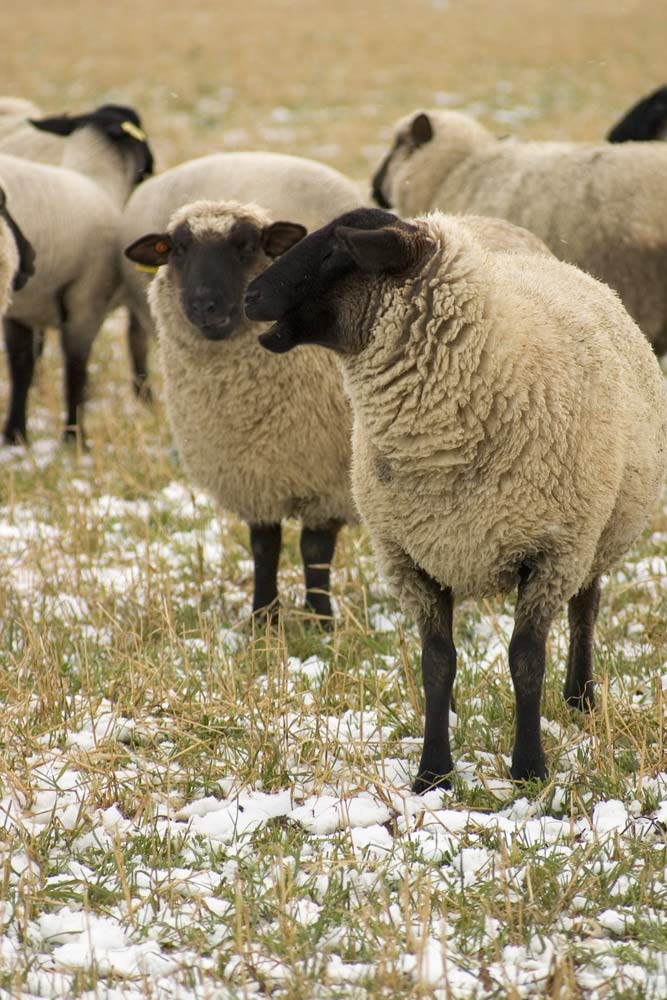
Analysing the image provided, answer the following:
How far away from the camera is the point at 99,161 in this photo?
27.2ft

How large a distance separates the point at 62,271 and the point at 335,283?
4416 millimetres

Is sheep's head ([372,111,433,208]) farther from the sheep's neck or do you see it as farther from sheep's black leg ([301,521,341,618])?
sheep's black leg ([301,521,341,618])

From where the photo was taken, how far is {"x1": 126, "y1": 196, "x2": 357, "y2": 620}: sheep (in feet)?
15.3

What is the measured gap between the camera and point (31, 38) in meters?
26.2

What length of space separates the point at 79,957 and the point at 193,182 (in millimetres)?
5134

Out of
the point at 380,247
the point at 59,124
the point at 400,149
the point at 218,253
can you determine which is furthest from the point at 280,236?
the point at 59,124

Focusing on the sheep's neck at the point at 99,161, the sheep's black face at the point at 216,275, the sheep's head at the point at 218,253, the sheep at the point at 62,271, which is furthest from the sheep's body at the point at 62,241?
the sheep's black face at the point at 216,275

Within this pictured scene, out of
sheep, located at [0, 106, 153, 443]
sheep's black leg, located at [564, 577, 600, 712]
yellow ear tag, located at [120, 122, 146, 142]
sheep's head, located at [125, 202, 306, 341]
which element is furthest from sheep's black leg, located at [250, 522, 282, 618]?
yellow ear tag, located at [120, 122, 146, 142]

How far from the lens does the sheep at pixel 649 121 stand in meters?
7.88

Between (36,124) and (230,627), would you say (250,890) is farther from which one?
(36,124)

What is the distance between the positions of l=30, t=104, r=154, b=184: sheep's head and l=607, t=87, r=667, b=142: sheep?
331 centimetres

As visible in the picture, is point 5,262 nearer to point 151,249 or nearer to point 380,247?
point 151,249

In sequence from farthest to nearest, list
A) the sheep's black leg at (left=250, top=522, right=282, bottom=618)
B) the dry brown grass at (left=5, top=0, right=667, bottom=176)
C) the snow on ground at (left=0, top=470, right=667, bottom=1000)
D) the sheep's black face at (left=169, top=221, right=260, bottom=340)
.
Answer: the dry brown grass at (left=5, top=0, right=667, bottom=176)
the sheep's black leg at (left=250, top=522, right=282, bottom=618)
the sheep's black face at (left=169, top=221, right=260, bottom=340)
the snow on ground at (left=0, top=470, right=667, bottom=1000)

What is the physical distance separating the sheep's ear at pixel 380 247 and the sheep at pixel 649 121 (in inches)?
212
